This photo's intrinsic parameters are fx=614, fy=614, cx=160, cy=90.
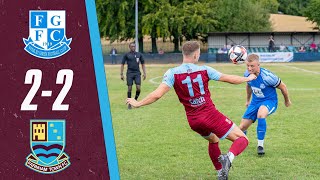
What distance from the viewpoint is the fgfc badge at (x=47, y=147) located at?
6098 mm

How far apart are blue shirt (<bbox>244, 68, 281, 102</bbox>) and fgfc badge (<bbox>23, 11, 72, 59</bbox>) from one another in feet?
15.4

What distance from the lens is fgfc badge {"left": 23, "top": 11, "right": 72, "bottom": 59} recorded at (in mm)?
5996

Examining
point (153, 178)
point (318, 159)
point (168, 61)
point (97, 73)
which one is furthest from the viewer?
point (168, 61)

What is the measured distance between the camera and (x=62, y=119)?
6078 mm

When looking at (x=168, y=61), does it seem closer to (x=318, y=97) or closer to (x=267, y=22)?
(x=267, y=22)

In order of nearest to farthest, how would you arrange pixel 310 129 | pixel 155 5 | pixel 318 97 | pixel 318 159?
pixel 318 159
pixel 310 129
pixel 318 97
pixel 155 5

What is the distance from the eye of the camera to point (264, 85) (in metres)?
10.2

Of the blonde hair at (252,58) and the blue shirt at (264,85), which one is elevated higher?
the blonde hair at (252,58)

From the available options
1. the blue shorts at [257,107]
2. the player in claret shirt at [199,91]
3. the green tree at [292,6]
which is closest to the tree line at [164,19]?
the green tree at [292,6]

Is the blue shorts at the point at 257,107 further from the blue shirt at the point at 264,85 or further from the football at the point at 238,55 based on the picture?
the football at the point at 238,55

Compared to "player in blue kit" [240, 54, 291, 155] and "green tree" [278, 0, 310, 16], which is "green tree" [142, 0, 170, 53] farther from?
"green tree" [278, 0, 310, 16]

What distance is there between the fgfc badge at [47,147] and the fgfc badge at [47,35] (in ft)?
2.25

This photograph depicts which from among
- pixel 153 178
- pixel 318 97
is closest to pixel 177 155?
pixel 153 178

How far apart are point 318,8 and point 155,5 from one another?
22.3 m
